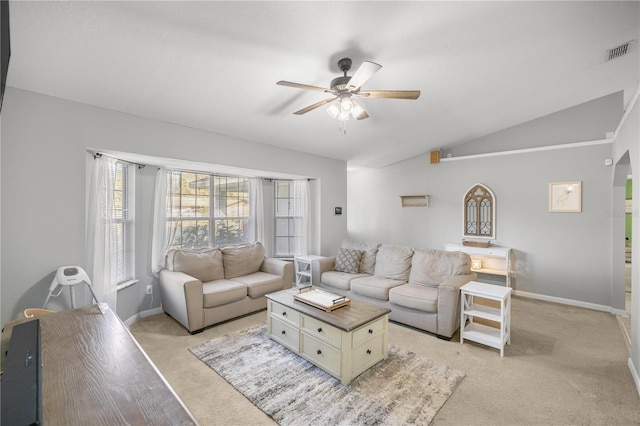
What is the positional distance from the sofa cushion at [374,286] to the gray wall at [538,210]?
2.47 meters

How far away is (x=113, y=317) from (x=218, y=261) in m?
2.47

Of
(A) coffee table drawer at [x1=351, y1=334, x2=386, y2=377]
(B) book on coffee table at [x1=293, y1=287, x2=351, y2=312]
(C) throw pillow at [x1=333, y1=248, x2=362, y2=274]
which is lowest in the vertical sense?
(A) coffee table drawer at [x1=351, y1=334, x2=386, y2=377]

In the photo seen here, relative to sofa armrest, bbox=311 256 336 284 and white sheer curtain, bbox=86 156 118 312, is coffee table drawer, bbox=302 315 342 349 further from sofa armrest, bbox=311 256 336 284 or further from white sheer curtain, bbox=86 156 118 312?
white sheer curtain, bbox=86 156 118 312

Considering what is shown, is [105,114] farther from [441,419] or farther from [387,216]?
[387,216]

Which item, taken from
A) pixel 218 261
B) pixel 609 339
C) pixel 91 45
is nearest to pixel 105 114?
pixel 91 45

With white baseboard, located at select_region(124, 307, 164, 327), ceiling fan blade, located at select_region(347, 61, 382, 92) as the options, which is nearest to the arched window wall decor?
ceiling fan blade, located at select_region(347, 61, 382, 92)

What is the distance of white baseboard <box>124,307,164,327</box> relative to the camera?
11.2 feet

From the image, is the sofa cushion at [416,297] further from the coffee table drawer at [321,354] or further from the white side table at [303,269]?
the white side table at [303,269]

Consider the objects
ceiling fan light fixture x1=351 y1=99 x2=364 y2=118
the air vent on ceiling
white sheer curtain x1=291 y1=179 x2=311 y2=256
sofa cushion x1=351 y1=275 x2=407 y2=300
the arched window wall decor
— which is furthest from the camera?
white sheer curtain x1=291 y1=179 x2=311 y2=256

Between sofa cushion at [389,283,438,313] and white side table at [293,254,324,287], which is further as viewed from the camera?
white side table at [293,254,324,287]

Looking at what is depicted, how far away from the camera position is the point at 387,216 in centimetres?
659

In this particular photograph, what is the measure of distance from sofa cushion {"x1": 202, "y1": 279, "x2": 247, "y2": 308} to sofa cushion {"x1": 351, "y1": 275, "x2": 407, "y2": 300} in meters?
1.51

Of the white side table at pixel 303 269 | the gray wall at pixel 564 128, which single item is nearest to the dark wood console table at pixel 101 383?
the white side table at pixel 303 269

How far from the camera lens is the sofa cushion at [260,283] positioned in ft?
12.3
